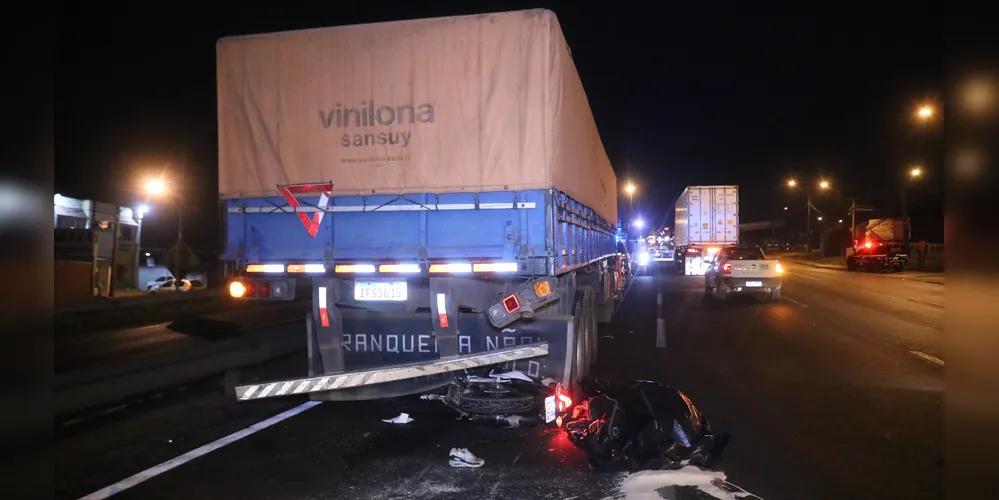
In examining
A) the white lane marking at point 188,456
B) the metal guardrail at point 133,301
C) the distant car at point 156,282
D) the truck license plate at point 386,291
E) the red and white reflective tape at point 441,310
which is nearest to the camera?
the white lane marking at point 188,456

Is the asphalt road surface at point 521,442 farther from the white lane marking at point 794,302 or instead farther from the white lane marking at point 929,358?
the white lane marking at point 794,302

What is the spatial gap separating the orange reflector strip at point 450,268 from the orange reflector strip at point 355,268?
24.6 inches

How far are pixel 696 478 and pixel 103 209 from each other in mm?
26828

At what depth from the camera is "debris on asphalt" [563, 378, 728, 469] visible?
17.5 feet

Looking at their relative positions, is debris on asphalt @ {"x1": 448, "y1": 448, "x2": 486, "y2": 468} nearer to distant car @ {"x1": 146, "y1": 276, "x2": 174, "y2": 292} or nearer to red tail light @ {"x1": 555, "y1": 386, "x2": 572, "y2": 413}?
red tail light @ {"x1": 555, "y1": 386, "x2": 572, "y2": 413}

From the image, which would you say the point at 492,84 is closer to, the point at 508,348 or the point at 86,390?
the point at 508,348

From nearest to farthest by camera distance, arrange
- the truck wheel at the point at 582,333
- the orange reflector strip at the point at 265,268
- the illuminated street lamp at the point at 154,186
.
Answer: the orange reflector strip at the point at 265,268, the truck wheel at the point at 582,333, the illuminated street lamp at the point at 154,186

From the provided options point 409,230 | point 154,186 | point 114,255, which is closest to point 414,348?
point 409,230

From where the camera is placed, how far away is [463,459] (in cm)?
546

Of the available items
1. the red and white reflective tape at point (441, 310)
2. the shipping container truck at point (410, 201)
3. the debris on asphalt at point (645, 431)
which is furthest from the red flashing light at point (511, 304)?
the debris on asphalt at point (645, 431)

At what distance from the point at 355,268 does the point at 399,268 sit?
0.47 meters

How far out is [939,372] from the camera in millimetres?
9148

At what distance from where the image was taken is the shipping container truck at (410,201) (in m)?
6.15

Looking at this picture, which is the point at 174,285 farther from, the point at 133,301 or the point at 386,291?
the point at 386,291
